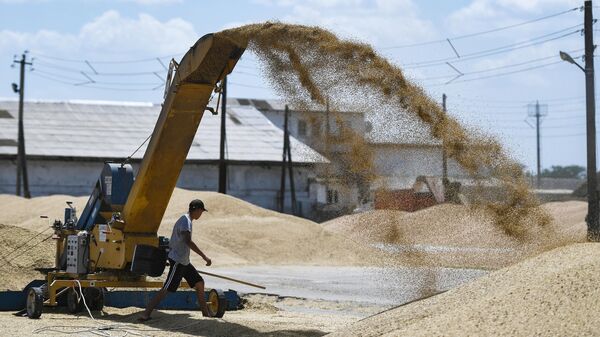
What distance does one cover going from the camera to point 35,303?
1438 cm

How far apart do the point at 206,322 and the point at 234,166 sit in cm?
4922

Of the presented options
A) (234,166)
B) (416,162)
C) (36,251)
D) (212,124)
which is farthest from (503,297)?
(212,124)

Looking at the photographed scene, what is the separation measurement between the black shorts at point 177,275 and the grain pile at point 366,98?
2381 mm

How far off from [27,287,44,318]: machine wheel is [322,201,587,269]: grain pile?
444 cm

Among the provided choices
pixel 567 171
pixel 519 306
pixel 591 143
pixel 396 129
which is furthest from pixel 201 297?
pixel 567 171

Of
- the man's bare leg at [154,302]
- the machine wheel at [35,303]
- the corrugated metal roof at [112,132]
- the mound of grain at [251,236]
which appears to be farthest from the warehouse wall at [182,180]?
the man's bare leg at [154,302]

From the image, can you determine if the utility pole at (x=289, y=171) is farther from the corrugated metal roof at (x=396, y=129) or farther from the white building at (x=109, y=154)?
the corrugated metal roof at (x=396, y=129)

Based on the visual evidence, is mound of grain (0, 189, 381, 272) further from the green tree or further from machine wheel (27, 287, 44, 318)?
the green tree

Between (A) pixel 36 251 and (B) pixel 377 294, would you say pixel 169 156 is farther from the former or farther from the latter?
(B) pixel 377 294

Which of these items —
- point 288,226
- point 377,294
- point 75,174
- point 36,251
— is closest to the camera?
point 36,251

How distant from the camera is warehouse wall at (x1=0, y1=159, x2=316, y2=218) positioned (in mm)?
61281

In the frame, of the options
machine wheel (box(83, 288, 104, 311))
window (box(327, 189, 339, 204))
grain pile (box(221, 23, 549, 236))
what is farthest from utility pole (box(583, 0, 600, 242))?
machine wheel (box(83, 288, 104, 311))

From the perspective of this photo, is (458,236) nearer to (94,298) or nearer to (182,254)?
(182,254)

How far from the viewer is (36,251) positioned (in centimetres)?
1864
